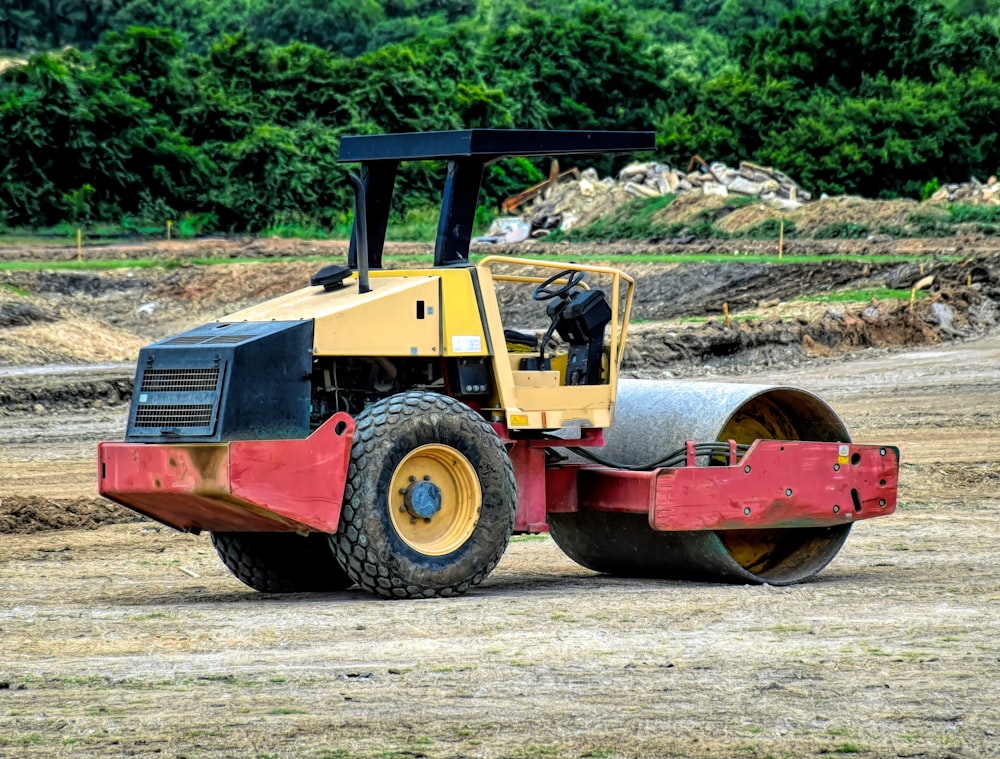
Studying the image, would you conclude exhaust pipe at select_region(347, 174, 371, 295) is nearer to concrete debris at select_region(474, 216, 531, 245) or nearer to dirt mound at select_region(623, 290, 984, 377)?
dirt mound at select_region(623, 290, 984, 377)

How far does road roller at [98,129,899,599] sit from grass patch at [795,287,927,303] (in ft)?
62.1

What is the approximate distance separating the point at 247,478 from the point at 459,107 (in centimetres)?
4344

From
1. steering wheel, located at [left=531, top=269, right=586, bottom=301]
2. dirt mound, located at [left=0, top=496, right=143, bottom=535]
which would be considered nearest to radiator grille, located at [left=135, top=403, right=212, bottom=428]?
steering wheel, located at [left=531, top=269, right=586, bottom=301]

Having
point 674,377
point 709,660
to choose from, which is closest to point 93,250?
point 674,377

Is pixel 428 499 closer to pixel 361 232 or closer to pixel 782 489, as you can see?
pixel 361 232

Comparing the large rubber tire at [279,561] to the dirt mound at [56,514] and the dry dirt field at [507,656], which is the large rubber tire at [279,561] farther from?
the dirt mound at [56,514]

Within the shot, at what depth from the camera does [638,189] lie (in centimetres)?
4544

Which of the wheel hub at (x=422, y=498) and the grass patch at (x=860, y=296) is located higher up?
the grass patch at (x=860, y=296)

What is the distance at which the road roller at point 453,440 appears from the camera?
8.34m

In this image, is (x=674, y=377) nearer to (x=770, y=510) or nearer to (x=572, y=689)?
(x=770, y=510)

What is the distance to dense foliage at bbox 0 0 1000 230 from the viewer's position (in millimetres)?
42719

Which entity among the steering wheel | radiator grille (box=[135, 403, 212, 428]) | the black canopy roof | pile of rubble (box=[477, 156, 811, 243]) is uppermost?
pile of rubble (box=[477, 156, 811, 243])

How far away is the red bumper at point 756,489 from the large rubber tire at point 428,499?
0.89 m

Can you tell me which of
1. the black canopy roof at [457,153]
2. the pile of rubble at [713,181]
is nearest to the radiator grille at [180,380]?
the black canopy roof at [457,153]
